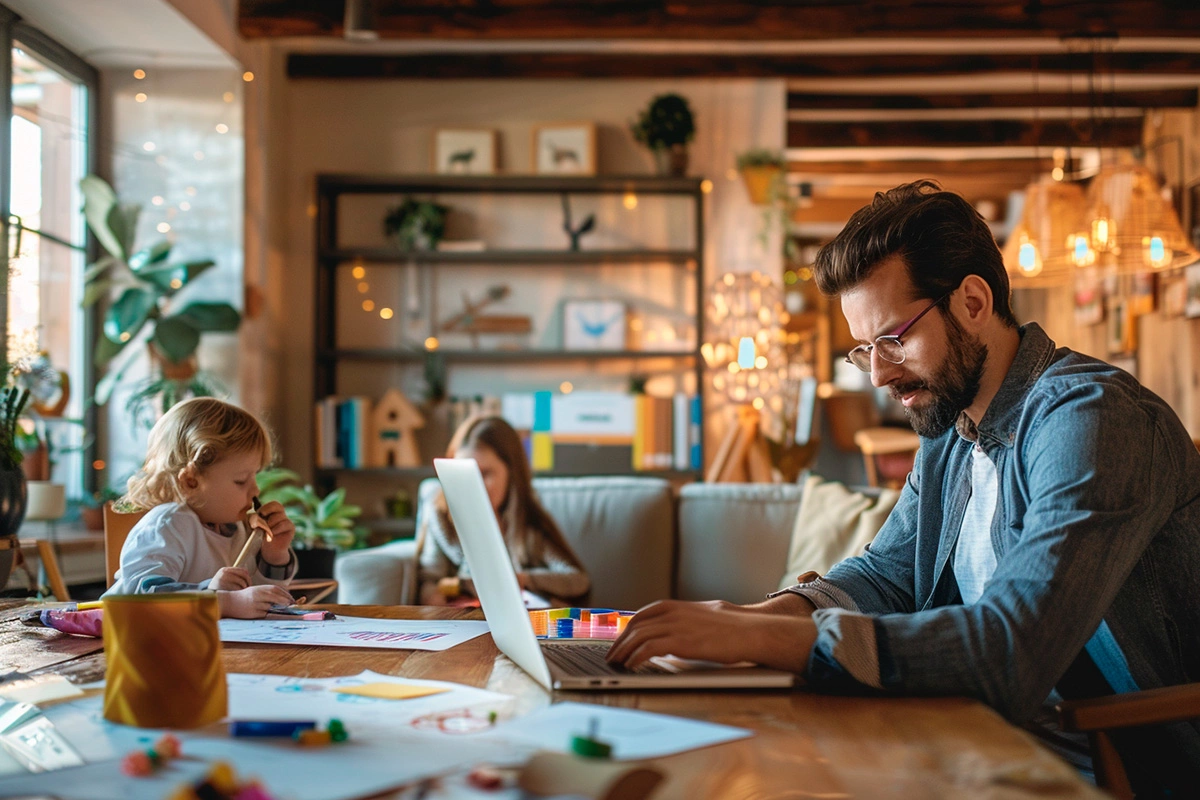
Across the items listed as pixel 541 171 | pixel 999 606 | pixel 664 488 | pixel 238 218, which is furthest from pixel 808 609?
pixel 541 171

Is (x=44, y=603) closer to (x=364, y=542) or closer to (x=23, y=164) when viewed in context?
(x=23, y=164)

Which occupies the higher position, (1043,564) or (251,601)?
(1043,564)

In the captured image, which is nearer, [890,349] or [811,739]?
[811,739]

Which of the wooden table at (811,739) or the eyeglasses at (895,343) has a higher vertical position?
the eyeglasses at (895,343)

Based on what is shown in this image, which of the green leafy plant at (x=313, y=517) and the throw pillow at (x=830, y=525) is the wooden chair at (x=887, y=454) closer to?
the throw pillow at (x=830, y=525)

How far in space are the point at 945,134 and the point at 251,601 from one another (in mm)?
5966

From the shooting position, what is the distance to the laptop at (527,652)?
36.8 inches

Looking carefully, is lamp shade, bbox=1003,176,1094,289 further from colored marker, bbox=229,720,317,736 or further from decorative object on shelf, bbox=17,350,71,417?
colored marker, bbox=229,720,317,736

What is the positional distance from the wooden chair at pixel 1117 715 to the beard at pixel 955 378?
414 millimetres

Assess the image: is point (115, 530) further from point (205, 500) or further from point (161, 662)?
point (161, 662)

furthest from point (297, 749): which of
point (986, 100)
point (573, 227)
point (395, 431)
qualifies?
point (986, 100)

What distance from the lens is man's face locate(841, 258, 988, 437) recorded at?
4.26 feet

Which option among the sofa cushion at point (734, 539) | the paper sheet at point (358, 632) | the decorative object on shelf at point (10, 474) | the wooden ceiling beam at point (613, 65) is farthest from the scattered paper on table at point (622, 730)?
the wooden ceiling beam at point (613, 65)

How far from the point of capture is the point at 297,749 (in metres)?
0.74
